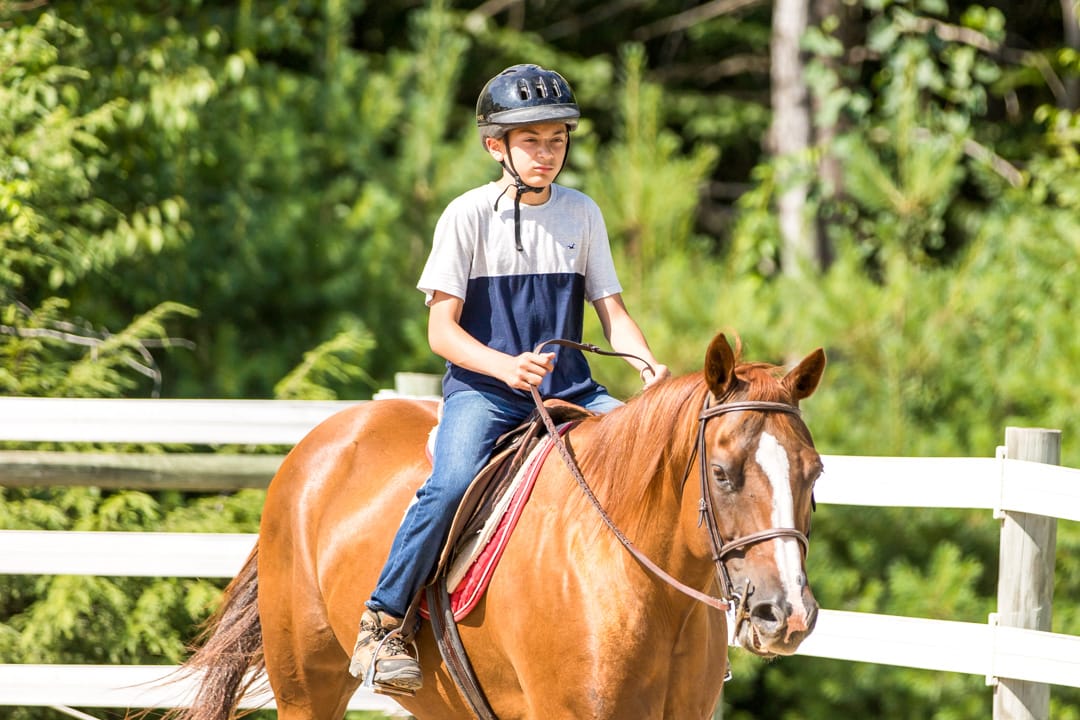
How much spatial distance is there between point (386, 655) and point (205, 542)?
177 cm

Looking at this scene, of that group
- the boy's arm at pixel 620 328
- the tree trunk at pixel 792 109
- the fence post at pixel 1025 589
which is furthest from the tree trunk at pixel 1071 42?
the boy's arm at pixel 620 328

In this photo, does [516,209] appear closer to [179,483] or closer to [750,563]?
[750,563]

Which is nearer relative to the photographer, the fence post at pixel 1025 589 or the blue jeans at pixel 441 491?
the blue jeans at pixel 441 491

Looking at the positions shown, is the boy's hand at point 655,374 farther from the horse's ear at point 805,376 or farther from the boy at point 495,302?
the horse's ear at point 805,376

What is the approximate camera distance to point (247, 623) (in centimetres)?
484

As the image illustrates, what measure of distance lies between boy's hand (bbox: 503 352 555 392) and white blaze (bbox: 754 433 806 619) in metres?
0.72

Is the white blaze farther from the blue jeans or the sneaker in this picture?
the sneaker

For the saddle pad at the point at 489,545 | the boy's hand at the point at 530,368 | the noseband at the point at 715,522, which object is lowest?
the saddle pad at the point at 489,545

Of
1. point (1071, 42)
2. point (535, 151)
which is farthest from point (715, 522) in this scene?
point (1071, 42)

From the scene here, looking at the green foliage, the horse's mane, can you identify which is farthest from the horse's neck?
the green foliage

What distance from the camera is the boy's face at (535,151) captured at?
12.7ft

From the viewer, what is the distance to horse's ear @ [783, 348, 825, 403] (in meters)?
3.20

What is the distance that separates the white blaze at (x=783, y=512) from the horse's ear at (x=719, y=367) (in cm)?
18

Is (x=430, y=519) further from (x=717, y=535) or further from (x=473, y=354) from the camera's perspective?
(x=717, y=535)
